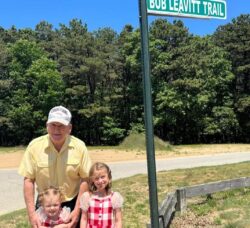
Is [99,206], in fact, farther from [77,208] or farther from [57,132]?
[57,132]

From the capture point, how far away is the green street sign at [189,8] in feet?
12.1

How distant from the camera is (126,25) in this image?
53250 millimetres

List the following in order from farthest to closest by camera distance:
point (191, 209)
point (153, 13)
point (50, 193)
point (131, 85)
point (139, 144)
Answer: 1. point (131, 85)
2. point (139, 144)
3. point (191, 209)
4. point (50, 193)
5. point (153, 13)

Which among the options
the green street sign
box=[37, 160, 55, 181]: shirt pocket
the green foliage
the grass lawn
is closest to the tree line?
the green foliage

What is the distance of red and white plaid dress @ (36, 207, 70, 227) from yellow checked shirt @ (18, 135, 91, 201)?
0.35ft

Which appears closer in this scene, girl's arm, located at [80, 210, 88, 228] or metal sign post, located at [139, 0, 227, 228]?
metal sign post, located at [139, 0, 227, 228]

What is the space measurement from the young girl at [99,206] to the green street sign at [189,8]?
1.30m

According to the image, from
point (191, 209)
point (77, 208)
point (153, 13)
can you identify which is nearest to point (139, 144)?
point (191, 209)

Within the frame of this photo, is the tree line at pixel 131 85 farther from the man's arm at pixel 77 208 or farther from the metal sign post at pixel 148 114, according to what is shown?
the metal sign post at pixel 148 114

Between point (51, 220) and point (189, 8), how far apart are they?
1.98 metres

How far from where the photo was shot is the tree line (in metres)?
46.4

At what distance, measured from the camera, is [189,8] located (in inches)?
151

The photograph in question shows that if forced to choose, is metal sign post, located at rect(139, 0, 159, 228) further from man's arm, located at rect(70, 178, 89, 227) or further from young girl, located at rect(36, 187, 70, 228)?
young girl, located at rect(36, 187, 70, 228)

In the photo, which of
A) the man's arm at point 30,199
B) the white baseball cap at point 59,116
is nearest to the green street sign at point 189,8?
the white baseball cap at point 59,116
